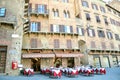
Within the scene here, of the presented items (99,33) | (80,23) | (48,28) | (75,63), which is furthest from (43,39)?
(99,33)

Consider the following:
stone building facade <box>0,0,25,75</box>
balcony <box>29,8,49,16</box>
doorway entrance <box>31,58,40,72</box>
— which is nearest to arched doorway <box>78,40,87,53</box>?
balcony <box>29,8,49,16</box>

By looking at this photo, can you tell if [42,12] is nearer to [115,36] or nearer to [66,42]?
[66,42]

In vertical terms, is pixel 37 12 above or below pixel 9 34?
above

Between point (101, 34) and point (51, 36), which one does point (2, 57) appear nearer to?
point (51, 36)

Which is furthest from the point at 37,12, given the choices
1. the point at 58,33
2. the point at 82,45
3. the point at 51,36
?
the point at 82,45

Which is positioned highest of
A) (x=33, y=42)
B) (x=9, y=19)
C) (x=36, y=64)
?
(x=9, y=19)

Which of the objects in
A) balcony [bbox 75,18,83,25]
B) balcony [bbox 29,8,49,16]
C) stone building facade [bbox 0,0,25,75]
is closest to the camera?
stone building facade [bbox 0,0,25,75]

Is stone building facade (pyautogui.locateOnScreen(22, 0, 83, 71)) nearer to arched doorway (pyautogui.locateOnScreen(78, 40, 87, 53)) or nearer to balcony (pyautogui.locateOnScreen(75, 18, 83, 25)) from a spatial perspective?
balcony (pyautogui.locateOnScreen(75, 18, 83, 25))

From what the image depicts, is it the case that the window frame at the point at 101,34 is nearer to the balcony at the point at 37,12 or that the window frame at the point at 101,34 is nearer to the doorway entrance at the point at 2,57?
the balcony at the point at 37,12

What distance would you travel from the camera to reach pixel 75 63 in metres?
23.4

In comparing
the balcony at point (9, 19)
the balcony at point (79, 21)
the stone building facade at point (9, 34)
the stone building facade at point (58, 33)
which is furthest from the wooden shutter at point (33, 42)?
the balcony at point (79, 21)

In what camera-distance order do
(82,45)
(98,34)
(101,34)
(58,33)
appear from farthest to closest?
(101,34)
(98,34)
(82,45)
(58,33)

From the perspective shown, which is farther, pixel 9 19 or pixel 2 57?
pixel 9 19

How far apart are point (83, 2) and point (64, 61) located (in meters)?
14.1
